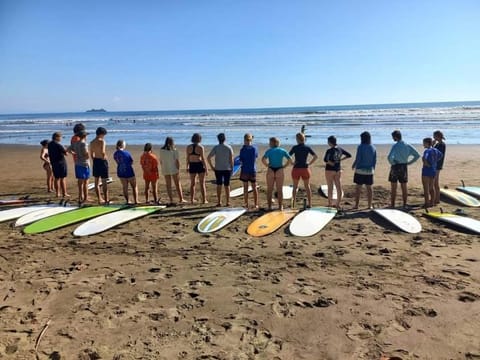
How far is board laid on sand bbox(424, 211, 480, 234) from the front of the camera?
18.7ft

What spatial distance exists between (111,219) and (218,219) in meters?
1.82

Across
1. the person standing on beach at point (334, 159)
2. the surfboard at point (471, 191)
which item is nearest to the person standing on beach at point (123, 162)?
the person standing on beach at point (334, 159)

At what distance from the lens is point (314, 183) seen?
32.8ft

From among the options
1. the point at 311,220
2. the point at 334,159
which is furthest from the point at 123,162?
the point at 334,159

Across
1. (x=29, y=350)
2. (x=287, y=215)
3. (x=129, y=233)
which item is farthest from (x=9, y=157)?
(x=29, y=350)

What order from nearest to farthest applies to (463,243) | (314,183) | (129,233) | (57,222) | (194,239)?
(463,243)
(194,239)
(129,233)
(57,222)
(314,183)

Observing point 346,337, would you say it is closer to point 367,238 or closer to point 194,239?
point 367,238

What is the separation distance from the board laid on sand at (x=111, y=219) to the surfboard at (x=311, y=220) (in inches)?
104

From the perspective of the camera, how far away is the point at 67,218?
668cm

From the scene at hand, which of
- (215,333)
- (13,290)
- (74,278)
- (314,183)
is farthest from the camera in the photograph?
(314,183)

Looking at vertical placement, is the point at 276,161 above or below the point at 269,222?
above

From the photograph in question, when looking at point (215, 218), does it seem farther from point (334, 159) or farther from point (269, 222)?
point (334, 159)

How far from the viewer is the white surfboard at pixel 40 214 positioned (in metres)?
6.67

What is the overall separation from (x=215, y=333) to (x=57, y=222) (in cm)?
444
